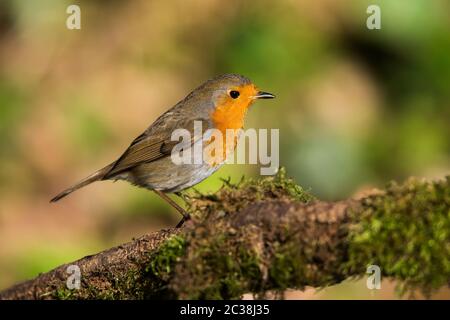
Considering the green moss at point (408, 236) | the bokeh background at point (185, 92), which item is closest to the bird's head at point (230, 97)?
the bokeh background at point (185, 92)

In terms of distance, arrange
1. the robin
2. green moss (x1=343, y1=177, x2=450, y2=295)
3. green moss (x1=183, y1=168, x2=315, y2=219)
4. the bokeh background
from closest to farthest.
Result: green moss (x1=343, y1=177, x2=450, y2=295)
green moss (x1=183, y1=168, x2=315, y2=219)
the robin
the bokeh background

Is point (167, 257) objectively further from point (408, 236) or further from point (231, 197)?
point (408, 236)

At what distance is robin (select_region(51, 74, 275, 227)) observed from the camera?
4.53m

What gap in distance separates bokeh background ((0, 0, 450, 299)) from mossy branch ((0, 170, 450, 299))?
9.64 ft

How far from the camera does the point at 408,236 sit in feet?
7.20

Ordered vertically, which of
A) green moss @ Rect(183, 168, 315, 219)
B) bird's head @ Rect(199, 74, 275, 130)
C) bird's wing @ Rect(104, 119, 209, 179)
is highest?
bird's head @ Rect(199, 74, 275, 130)

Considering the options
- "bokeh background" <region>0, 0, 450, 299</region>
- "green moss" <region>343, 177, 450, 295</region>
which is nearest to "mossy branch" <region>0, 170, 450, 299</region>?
"green moss" <region>343, 177, 450, 295</region>

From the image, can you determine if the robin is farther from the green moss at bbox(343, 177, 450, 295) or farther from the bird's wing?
the green moss at bbox(343, 177, 450, 295)

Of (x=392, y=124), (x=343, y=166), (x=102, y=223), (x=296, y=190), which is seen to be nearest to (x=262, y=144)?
(x=343, y=166)

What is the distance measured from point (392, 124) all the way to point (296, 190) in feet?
11.5

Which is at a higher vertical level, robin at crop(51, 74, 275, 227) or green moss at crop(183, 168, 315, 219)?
robin at crop(51, 74, 275, 227)

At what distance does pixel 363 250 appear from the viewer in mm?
2191

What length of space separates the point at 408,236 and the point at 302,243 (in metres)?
0.34

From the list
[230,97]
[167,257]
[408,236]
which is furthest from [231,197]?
[230,97]
